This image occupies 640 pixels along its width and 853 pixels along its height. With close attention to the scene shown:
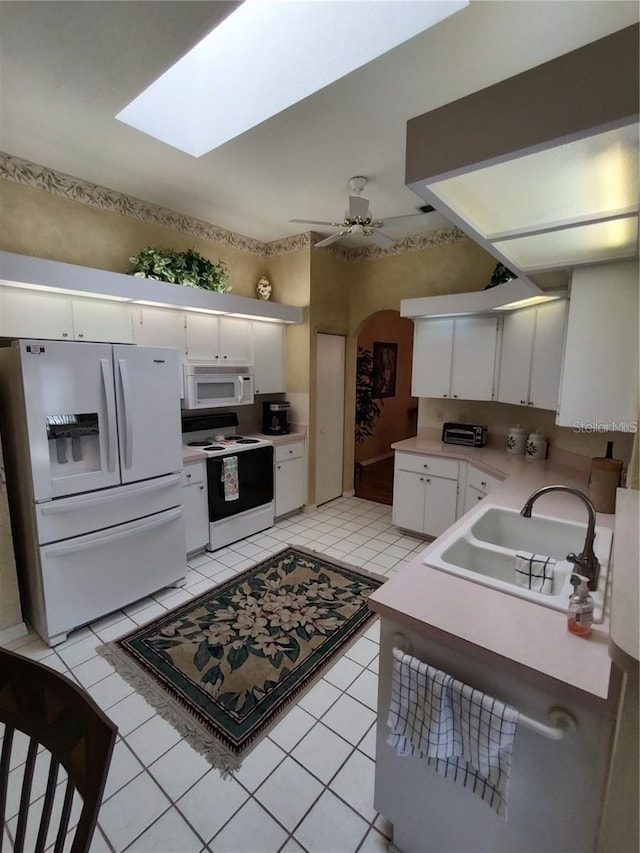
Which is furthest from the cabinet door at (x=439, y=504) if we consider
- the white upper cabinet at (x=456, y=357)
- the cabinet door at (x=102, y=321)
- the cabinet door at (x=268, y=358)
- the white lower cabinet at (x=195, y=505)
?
the cabinet door at (x=102, y=321)

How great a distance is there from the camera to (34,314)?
2.57m

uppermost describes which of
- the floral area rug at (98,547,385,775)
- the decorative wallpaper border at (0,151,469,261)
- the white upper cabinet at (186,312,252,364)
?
the decorative wallpaper border at (0,151,469,261)

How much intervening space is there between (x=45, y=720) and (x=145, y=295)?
273cm

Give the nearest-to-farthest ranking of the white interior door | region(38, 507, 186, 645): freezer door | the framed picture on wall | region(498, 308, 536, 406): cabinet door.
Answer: region(38, 507, 186, 645): freezer door → region(498, 308, 536, 406): cabinet door → the white interior door → the framed picture on wall

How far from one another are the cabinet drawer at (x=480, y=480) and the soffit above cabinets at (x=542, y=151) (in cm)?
193

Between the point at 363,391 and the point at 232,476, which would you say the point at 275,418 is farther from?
the point at 363,391

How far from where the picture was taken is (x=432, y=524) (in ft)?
11.8

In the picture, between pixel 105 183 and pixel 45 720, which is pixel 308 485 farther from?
pixel 45 720

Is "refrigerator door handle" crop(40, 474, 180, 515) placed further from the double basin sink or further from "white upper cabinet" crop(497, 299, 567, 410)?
"white upper cabinet" crop(497, 299, 567, 410)

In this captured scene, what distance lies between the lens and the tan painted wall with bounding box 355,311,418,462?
20.5 feet

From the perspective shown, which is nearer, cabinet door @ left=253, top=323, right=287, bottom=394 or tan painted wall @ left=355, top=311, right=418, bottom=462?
cabinet door @ left=253, top=323, right=287, bottom=394

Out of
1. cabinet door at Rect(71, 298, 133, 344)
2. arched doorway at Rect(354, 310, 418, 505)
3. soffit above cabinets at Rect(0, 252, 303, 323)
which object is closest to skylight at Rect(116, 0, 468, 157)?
soffit above cabinets at Rect(0, 252, 303, 323)

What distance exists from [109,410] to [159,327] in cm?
109

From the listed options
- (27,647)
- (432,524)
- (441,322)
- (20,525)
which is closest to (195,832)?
→ (27,647)
